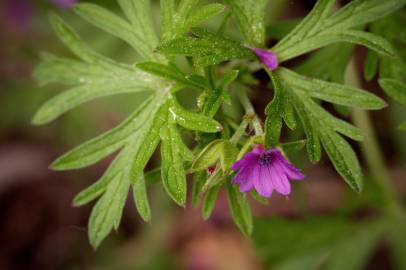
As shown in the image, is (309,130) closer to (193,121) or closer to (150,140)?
(193,121)

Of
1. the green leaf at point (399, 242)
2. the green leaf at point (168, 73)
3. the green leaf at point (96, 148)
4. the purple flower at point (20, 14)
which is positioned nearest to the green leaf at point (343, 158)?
the green leaf at point (168, 73)

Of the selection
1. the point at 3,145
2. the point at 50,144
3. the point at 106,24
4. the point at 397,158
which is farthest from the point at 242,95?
the point at 3,145

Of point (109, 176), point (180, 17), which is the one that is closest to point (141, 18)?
point (180, 17)

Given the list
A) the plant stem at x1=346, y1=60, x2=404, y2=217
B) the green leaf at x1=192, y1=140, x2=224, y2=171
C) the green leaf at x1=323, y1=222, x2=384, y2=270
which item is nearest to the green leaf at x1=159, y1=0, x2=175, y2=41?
the green leaf at x1=192, y1=140, x2=224, y2=171

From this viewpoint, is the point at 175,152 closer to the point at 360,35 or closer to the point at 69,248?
the point at 360,35

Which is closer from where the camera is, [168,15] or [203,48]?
[203,48]

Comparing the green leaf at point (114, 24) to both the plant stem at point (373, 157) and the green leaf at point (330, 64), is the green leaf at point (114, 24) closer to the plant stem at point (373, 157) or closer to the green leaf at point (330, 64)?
the green leaf at point (330, 64)

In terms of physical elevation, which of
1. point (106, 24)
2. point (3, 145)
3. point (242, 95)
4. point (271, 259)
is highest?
point (3, 145)

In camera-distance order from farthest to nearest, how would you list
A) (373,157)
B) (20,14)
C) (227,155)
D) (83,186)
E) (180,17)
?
(20,14)
(83,186)
(373,157)
(180,17)
(227,155)
